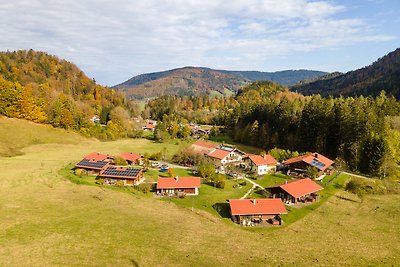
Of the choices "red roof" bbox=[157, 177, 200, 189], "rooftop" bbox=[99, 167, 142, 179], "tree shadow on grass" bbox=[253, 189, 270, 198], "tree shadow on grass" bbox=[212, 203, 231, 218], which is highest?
"rooftop" bbox=[99, 167, 142, 179]

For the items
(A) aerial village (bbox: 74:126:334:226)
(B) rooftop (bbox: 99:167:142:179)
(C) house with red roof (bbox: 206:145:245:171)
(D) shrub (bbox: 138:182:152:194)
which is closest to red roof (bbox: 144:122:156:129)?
(A) aerial village (bbox: 74:126:334:226)

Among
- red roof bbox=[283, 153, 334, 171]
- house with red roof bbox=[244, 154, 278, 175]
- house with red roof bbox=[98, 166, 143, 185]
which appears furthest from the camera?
house with red roof bbox=[244, 154, 278, 175]

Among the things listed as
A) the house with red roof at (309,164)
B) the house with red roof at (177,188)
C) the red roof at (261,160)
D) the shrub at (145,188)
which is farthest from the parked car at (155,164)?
the house with red roof at (309,164)

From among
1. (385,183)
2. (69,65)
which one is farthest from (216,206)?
(69,65)

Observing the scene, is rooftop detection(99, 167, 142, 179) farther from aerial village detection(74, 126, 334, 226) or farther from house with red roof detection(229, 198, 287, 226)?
house with red roof detection(229, 198, 287, 226)

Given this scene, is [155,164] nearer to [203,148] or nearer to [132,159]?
[132,159]

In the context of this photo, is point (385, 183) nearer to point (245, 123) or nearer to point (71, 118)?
point (245, 123)

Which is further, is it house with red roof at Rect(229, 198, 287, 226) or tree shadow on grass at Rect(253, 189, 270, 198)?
tree shadow on grass at Rect(253, 189, 270, 198)

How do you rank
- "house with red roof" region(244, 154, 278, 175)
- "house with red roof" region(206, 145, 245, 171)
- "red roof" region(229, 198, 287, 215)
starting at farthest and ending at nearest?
1. "house with red roof" region(206, 145, 245, 171)
2. "house with red roof" region(244, 154, 278, 175)
3. "red roof" region(229, 198, 287, 215)

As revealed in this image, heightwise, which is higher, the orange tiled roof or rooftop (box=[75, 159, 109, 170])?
the orange tiled roof
